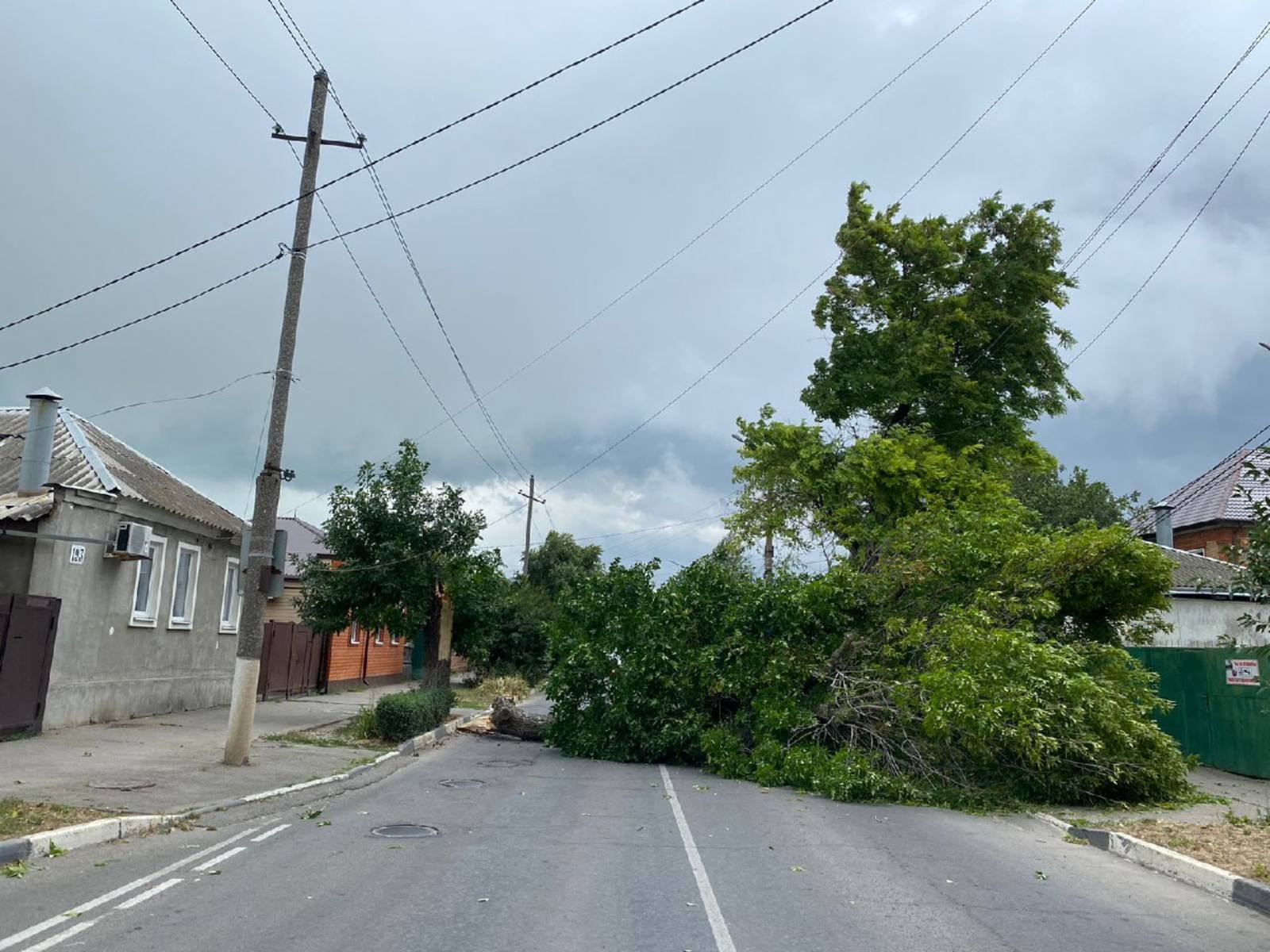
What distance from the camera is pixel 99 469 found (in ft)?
58.4

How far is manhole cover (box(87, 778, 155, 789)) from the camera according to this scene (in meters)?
11.1

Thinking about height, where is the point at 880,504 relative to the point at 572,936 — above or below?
above

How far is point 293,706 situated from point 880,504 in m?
14.7

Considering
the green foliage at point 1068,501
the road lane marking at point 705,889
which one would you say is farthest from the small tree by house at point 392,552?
the green foliage at point 1068,501

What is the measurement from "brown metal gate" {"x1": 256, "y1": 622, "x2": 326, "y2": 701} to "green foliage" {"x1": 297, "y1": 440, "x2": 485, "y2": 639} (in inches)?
170

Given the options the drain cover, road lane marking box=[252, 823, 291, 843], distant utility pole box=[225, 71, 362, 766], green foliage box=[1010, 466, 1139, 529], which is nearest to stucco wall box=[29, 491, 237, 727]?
distant utility pole box=[225, 71, 362, 766]

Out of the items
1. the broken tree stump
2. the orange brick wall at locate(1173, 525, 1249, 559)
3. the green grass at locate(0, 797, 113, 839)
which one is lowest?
the green grass at locate(0, 797, 113, 839)

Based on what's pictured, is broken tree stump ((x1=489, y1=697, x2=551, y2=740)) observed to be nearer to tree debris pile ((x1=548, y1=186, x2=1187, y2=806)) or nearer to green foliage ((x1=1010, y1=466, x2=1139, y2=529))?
tree debris pile ((x1=548, y1=186, x2=1187, y2=806))

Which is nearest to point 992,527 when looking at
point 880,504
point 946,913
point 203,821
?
point 880,504

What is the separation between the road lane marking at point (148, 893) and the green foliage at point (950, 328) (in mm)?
22189

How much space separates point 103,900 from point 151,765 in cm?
689

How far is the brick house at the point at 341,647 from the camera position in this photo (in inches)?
1222

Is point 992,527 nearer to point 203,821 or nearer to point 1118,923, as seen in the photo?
point 1118,923

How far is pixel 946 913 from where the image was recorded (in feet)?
23.5
